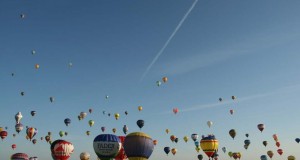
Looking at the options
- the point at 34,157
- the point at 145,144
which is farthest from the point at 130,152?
the point at 34,157

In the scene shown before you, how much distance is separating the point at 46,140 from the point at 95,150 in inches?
1983

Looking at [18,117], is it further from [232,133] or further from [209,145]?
[209,145]

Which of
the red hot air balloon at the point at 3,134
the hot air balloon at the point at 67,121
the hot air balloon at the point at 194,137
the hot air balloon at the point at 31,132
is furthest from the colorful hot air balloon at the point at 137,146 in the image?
the red hot air balloon at the point at 3,134

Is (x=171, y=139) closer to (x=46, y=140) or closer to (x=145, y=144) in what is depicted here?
(x=46, y=140)

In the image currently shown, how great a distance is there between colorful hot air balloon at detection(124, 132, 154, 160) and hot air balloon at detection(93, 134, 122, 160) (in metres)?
3.71

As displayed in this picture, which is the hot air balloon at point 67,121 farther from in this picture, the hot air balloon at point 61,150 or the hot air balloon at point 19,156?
the hot air balloon at point 61,150

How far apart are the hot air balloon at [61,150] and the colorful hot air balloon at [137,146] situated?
10.1 meters

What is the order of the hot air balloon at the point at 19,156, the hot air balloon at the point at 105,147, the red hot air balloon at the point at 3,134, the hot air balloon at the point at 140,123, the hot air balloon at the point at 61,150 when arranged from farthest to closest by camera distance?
the red hot air balloon at the point at 3,134 → the hot air balloon at the point at 140,123 → the hot air balloon at the point at 19,156 → the hot air balloon at the point at 61,150 → the hot air balloon at the point at 105,147

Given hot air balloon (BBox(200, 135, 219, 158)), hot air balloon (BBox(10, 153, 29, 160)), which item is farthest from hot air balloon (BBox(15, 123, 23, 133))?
hot air balloon (BBox(200, 135, 219, 158))

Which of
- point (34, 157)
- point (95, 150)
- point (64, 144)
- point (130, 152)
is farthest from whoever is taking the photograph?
point (34, 157)

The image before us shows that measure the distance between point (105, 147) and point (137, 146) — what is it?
17.2 ft

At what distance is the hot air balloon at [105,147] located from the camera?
38188mm

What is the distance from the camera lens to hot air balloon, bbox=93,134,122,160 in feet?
125

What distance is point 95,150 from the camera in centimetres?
3838
